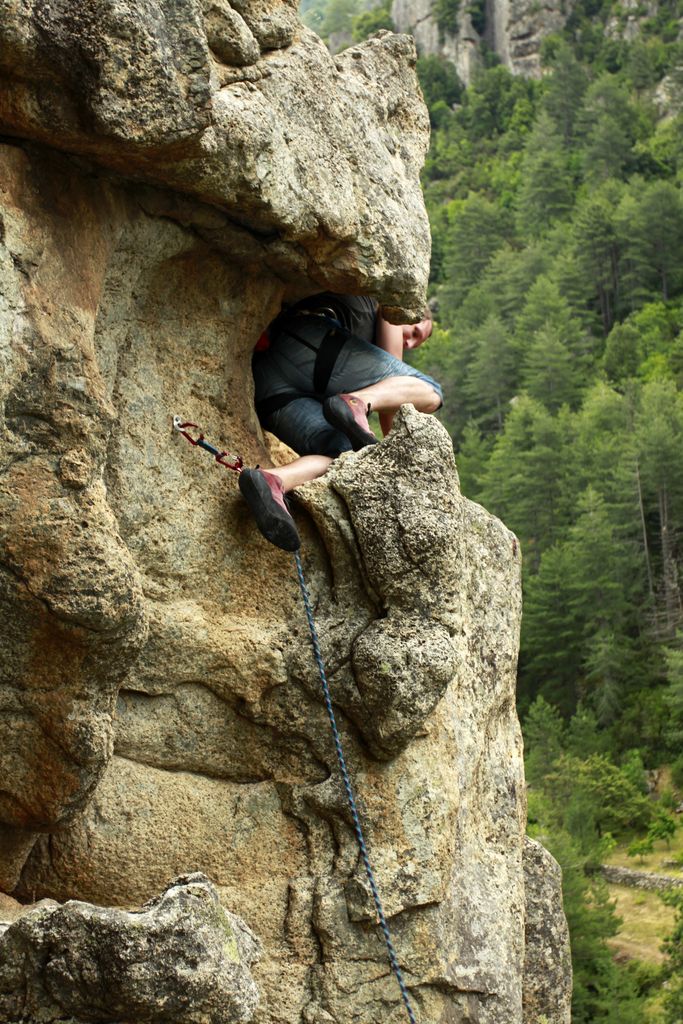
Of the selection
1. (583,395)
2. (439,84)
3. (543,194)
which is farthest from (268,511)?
(439,84)

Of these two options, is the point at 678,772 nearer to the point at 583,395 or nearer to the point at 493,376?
the point at 583,395

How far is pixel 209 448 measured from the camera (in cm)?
724

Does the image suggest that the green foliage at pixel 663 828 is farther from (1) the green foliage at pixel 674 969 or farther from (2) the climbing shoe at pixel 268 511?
(2) the climbing shoe at pixel 268 511

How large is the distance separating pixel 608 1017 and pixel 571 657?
23.1 m

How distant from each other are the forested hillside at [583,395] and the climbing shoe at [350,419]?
15.8 meters

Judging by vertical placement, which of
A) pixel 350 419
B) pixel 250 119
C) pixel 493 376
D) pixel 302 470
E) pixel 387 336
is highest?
pixel 250 119

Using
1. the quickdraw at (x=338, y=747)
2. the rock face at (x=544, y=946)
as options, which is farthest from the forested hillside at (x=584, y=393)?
the rock face at (x=544, y=946)

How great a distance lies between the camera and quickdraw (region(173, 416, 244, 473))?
23.8ft

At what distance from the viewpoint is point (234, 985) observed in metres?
5.77

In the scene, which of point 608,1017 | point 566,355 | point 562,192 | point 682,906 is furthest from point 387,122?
point 562,192

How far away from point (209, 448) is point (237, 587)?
2.73 ft

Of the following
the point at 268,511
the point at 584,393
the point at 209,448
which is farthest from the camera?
the point at 584,393

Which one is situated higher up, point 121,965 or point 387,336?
point 387,336

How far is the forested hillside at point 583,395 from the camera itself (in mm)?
34000
